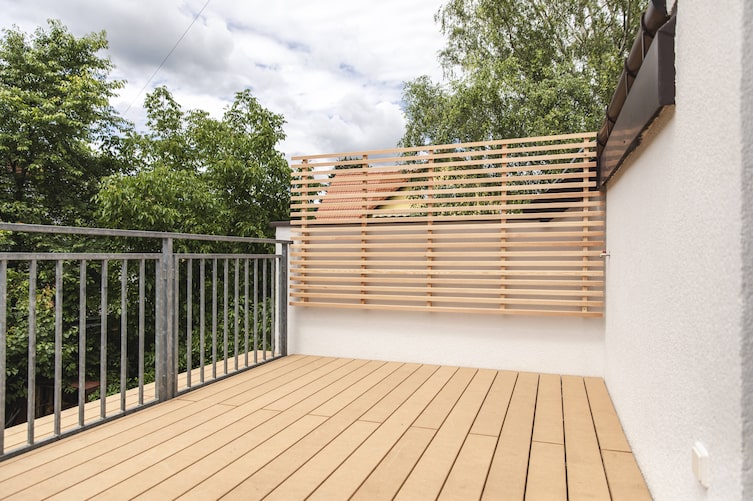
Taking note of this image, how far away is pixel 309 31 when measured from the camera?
48.6 feet

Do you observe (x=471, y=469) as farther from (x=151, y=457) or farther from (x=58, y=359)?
(x=58, y=359)

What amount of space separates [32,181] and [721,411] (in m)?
13.2

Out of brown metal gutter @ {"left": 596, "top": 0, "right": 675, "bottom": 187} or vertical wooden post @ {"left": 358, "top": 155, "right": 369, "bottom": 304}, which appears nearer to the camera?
brown metal gutter @ {"left": 596, "top": 0, "right": 675, "bottom": 187}

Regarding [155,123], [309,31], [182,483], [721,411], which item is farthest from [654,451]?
[309,31]

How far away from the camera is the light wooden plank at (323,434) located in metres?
1.83

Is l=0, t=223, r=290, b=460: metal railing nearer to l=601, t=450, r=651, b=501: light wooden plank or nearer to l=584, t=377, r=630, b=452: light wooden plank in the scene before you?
l=601, t=450, r=651, b=501: light wooden plank

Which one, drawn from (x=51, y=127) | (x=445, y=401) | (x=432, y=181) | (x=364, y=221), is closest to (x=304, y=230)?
(x=364, y=221)

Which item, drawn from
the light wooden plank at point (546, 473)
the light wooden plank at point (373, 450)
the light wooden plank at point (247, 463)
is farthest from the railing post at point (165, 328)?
the light wooden plank at point (546, 473)

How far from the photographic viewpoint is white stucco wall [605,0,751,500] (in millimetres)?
1001

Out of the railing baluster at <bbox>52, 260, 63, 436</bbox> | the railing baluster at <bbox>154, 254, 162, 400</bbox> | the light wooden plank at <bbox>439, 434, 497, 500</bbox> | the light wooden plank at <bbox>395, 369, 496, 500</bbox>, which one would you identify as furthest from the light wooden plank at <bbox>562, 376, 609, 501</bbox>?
the railing baluster at <bbox>154, 254, 162, 400</bbox>

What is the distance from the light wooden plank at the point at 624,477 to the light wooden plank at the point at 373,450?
2.89ft

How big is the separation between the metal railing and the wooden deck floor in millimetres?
257

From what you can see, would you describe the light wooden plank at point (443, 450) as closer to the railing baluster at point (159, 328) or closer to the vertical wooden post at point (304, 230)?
the railing baluster at point (159, 328)

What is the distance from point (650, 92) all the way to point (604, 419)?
5.73 feet
